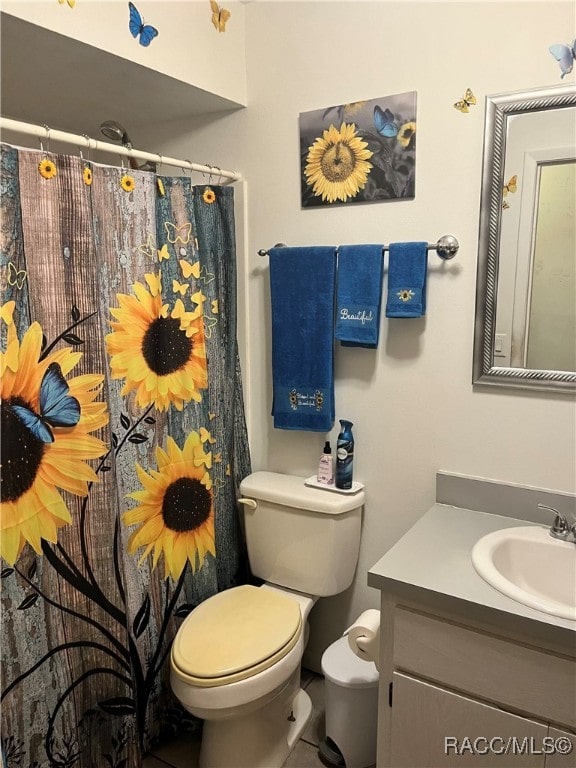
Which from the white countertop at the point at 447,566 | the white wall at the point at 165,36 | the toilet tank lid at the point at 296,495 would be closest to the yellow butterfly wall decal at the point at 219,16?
the white wall at the point at 165,36

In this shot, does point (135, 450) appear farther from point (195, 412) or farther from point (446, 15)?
point (446, 15)

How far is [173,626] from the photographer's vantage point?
1775mm

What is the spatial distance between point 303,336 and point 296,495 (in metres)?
0.53

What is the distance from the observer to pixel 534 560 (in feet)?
4.74

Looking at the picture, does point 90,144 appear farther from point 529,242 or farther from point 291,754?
point 291,754

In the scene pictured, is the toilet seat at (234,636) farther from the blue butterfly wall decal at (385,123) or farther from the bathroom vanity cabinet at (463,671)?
the blue butterfly wall decal at (385,123)

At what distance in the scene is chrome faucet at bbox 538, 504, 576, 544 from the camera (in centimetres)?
142

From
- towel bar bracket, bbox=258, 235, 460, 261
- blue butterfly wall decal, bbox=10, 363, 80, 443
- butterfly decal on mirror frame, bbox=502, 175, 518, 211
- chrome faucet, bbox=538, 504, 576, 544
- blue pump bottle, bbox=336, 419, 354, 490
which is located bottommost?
chrome faucet, bbox=538, 504, 576, 544

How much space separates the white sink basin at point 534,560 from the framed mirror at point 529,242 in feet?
1.32

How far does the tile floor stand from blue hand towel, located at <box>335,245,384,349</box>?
1292 millimetres

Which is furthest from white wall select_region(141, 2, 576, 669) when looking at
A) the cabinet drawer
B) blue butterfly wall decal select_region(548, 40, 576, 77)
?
the cabinet drawer

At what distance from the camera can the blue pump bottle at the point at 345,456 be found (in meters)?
1.82

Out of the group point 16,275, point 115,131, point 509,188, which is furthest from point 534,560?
point 115,131

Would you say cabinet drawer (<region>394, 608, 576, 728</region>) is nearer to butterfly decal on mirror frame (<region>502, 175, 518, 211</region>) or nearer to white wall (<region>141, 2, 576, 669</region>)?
white wall (<region>141, 2, 576, 669</region>)
